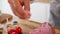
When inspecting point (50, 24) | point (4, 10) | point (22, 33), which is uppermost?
point (4, 10)

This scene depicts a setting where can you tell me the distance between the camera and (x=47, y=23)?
1.09 meters

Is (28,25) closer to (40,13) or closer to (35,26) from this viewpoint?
(35,26)

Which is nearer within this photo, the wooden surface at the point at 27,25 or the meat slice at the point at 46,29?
the meat slice at the point at 46,29

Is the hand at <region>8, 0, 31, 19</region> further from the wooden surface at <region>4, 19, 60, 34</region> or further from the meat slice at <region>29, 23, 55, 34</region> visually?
the meat slice at <region>29, 23, 55, 34</region>

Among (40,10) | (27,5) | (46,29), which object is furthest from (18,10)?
(46,29)

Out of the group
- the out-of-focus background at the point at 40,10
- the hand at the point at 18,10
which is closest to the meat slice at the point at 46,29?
the out-of-focus background at the point at 40,10

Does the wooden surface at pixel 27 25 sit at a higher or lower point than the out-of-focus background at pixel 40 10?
lower

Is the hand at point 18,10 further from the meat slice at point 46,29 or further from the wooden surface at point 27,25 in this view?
the meat slice at point 46,29

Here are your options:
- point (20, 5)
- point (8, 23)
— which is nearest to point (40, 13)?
point (20, 5)

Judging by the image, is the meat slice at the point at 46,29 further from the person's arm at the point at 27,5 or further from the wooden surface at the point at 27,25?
the person's arm at the point at 27,5

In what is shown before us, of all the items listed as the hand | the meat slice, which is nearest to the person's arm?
the hand

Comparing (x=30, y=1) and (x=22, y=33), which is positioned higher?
(x=30, y=1)

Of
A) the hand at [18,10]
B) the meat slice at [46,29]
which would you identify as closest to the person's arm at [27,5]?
the hand at [18,10]

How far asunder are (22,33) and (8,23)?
0.63ft
